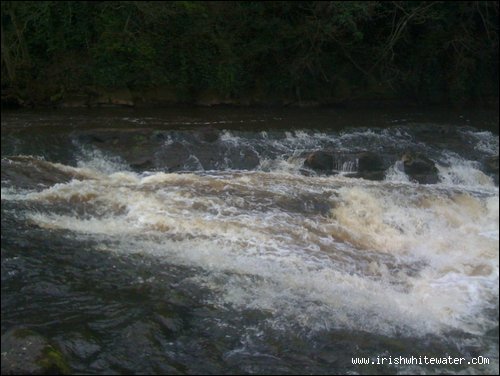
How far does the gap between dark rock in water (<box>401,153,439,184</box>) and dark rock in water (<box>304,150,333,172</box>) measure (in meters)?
1.25

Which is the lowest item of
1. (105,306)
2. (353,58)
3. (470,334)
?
(470,334)

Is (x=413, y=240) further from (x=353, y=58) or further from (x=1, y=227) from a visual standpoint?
(x=353, y=58)

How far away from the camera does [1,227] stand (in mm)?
6051

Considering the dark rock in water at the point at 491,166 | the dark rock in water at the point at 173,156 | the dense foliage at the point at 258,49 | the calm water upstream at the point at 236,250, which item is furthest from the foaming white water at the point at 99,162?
the dark rock in water at the point at 491,166

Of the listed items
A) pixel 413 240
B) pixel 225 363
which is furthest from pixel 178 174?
pixel 225 363

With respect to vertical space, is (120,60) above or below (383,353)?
above

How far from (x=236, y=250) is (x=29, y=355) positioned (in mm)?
2649

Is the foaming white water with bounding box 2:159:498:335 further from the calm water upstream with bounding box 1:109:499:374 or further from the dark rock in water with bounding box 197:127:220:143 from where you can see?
the dark rock in water with bounding box 197:127:220:143

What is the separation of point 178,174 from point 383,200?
2.95 meters

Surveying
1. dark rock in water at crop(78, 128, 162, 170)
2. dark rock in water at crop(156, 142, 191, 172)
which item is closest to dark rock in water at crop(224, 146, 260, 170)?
dark rock in water at crop(156, 142, 191, 172)

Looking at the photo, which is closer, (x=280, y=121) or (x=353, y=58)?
(x=280, y=121)

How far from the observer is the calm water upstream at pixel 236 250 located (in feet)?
14.4

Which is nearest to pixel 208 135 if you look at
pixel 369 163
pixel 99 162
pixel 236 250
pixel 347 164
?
pixel 99 162

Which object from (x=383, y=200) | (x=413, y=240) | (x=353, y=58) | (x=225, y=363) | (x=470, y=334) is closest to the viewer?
(x=225, y=363)
